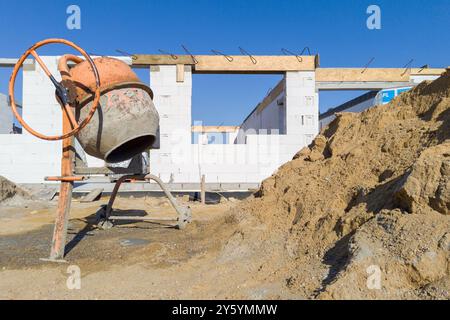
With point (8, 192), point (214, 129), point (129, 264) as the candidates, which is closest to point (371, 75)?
point (129, 264)

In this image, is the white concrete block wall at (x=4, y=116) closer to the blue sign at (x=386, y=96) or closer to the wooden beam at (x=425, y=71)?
the blue sign at (x=386, y=96)

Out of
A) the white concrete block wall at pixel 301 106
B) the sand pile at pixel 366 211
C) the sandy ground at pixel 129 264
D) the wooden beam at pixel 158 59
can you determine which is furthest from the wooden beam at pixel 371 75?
the sandy ground at pixel 129 264

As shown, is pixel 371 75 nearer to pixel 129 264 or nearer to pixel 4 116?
pixel 129 264

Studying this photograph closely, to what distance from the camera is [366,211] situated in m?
3.77

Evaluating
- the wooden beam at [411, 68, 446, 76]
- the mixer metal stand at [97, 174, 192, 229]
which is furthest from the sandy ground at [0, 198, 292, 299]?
the wooden beam at [411, 68, 446, 76]

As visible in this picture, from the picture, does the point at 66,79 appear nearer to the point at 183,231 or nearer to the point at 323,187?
the point at 183,231

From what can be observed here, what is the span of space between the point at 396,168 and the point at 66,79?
4749 mm

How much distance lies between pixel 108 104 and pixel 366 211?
13.2ft

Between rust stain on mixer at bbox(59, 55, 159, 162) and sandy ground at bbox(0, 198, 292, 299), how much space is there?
169 cm

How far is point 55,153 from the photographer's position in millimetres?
17297

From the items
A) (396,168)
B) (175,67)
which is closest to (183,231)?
(396,168)

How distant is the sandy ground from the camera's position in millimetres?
3539

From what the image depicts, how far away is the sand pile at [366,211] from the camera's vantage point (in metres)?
2.80
